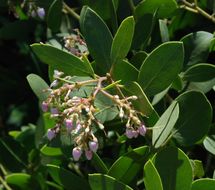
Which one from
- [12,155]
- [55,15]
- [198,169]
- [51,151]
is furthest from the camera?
[12,155]

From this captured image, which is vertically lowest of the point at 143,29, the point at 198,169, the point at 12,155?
the point at 12,155

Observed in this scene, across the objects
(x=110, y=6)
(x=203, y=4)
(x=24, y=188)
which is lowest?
(x=24, y=188)

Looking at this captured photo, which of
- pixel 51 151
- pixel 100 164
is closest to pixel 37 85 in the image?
pixel 51 151

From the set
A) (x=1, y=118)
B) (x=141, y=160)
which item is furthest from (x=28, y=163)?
(x=141, y=160)

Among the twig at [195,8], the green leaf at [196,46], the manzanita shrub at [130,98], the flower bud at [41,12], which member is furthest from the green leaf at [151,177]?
the flower bud at [41,12]

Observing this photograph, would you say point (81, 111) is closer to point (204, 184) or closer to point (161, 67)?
point (161, 67)

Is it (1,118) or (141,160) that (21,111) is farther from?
(141,160)

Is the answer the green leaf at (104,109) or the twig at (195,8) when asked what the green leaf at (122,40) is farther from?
the twig at (195,8)
